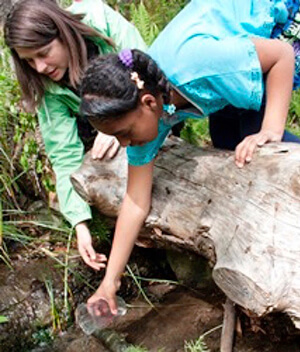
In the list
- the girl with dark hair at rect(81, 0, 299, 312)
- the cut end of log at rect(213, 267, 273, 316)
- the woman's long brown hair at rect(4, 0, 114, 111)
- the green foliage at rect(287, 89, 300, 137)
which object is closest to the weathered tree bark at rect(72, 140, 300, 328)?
the cut end of log at rect(213, 267, 273, 316)

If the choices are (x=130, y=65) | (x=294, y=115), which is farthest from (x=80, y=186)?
(x=294, y=115)

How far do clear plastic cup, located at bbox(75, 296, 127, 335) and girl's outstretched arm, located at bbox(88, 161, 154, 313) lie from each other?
0.10m

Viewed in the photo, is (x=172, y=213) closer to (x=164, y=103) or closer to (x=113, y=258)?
(x=113, y=258)

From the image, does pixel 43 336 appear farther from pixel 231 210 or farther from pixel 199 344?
pixel 231 210

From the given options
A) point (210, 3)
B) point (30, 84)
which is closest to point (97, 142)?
point (30, 84)

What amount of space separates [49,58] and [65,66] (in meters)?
0.12

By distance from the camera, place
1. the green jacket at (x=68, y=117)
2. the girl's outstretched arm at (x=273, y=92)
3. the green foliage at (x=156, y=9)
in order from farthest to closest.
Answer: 1. the green foliage at (x=156, y=9)
2. the green jacket at (x=68, y=117)
3. the girl's outstretched arm at (x=273, y=92)

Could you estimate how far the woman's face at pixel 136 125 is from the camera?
89.0 inches

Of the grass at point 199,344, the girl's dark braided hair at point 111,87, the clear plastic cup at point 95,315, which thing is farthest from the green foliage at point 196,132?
the girl's dark braided hair at point 111,87

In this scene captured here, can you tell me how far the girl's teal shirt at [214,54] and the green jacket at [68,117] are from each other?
756 millimetres

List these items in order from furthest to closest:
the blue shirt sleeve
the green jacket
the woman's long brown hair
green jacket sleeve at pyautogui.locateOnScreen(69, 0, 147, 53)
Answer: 1. green jacket sleeve at pyautogui.locateOnScreen(69, 0, 147, 53)
2. the green jacket
3. the woman's long brown hair
4. the blue shirt sleeve

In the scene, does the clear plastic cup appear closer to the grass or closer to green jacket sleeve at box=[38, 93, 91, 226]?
the grass

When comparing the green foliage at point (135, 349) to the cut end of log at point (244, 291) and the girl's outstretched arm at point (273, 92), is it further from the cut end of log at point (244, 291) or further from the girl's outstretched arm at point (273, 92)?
the girl's outstretched arm at point (273, 92)

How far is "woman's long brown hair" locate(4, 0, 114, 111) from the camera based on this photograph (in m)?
2.94
